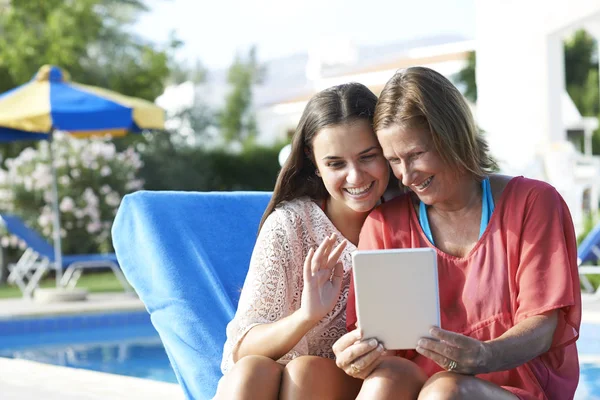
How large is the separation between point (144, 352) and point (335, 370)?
6307 mm

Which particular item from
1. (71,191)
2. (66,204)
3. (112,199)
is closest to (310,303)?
(66,204)

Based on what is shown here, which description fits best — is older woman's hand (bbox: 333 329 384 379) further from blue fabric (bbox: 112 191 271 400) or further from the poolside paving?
the poolside paving

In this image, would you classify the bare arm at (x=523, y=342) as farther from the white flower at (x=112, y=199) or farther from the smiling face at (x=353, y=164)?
the white flower at (x=112, y=199)

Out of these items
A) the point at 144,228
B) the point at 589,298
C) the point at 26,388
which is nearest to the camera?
the point at 144,228

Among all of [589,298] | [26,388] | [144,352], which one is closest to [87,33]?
[144,352]

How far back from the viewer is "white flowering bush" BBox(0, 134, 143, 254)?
13758 mm

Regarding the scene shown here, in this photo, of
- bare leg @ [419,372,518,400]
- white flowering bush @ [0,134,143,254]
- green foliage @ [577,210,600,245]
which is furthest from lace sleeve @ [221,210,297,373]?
white flowering bush @ [0,134,143,254]

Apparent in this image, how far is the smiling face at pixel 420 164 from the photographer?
8.39 feet

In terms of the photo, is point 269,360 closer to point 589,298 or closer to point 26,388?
point 26,388

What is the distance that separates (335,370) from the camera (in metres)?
2.63

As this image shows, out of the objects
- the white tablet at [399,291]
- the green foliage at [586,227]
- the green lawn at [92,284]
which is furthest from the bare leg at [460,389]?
the green lawn at [92,284]

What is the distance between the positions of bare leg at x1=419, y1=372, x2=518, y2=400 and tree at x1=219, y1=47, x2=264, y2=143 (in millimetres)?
35935

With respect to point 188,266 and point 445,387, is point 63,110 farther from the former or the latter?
point 445,387

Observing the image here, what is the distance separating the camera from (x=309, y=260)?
2607 mm
